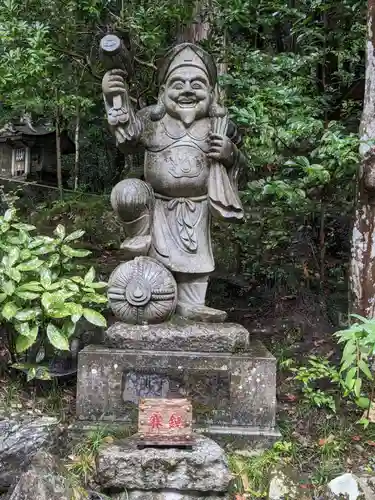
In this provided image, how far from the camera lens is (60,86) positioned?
224 inches

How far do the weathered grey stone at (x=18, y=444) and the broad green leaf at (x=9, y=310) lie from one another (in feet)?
2.20

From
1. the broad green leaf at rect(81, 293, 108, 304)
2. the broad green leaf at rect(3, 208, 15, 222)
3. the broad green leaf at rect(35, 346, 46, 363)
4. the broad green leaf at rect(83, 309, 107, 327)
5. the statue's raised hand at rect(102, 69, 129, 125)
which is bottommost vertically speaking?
the broad green leaf at rect(35, 346, 46, 363)

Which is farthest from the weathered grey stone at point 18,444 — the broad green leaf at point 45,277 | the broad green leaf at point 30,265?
the broad green leaf at point 30,265

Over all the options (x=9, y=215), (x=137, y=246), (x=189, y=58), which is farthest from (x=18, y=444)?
(x=189, y=58)

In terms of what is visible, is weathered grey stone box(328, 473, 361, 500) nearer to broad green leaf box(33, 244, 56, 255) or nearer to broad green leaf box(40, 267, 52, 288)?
broad green leaf box(40, 267, 52, 288)

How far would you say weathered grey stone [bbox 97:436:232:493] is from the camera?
9.33ft

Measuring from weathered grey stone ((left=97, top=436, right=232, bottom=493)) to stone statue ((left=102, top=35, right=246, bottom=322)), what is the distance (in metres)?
1.10

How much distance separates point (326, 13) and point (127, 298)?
4058mm

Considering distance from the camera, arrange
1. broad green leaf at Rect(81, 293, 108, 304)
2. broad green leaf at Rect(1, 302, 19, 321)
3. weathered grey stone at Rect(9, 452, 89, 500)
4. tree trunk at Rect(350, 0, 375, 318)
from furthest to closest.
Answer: tree trunk at Rect(350, 0, 375, 318)
broad green leaf at Rect(81, 293, 108, 304)
broad green leaf at Rect(1, 302, 19, 321)
weathered grey stone at Rect(9, 452, 89, 500)

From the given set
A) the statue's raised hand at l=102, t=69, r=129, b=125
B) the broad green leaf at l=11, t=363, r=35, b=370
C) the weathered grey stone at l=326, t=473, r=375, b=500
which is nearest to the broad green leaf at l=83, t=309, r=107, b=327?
the broad green leaf at l=11, t=363, r=35, b=370

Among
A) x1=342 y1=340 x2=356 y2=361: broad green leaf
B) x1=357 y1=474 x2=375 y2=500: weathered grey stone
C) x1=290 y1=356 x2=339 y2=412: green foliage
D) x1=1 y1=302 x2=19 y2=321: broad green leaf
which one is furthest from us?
x1=290 y1=356 x2=339 y2=412: green foliage

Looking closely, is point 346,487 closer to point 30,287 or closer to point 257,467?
point 257,467

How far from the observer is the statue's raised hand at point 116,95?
370 centimetres

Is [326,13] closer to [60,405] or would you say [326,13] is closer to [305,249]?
[305,249]
